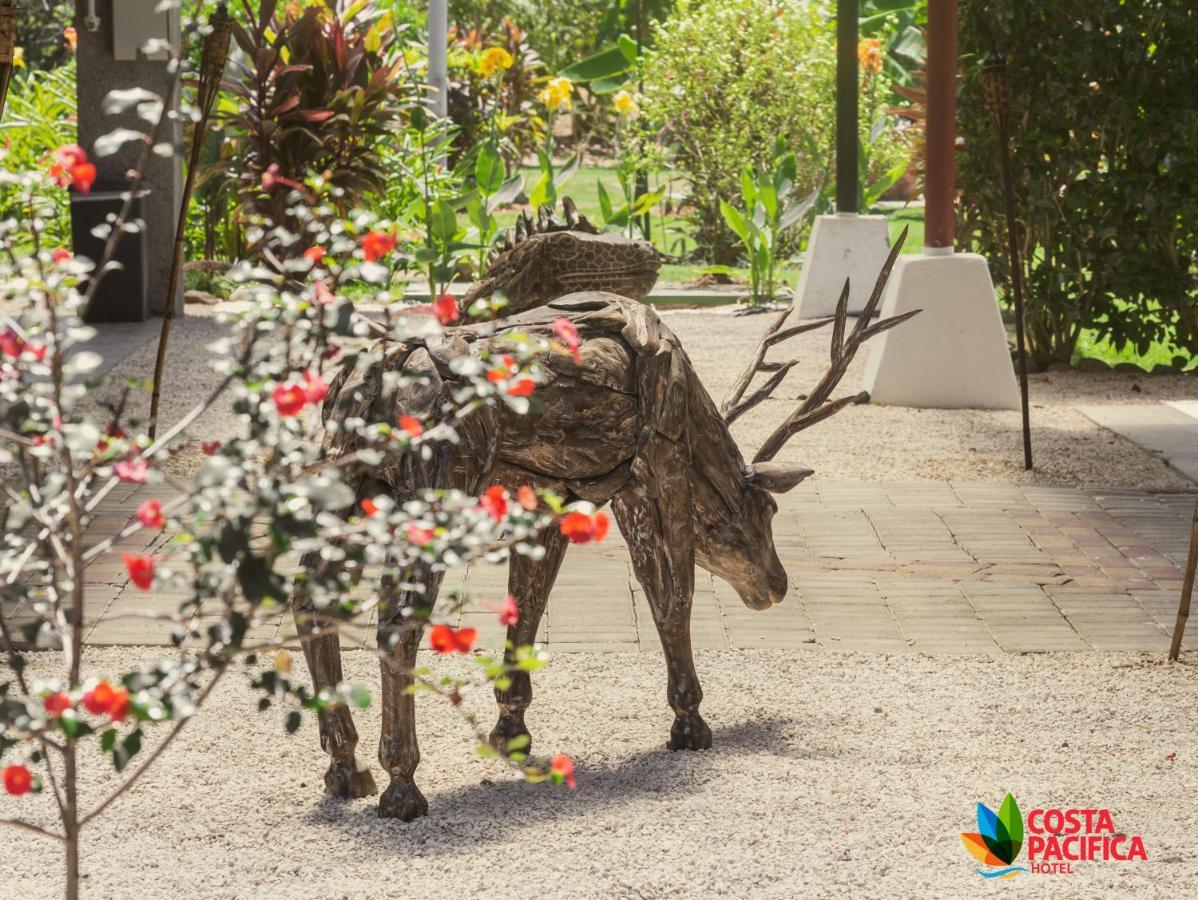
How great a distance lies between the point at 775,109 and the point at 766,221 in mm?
3213

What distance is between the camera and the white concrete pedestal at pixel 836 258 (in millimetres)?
11719

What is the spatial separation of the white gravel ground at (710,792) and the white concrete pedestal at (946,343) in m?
4.24

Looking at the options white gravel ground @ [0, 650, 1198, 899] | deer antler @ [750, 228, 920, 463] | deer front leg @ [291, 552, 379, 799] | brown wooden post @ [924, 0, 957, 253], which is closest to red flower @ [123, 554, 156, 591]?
deer front leg @ [291, 552, 379, 799]

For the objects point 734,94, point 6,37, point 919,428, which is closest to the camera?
point 6,37

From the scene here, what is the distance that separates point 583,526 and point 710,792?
1676 mm

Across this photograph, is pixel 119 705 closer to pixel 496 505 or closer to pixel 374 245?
pixel 496 505

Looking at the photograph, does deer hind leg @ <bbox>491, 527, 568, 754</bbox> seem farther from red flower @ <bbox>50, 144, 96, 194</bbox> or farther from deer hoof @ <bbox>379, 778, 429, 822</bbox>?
red flower @ <bbox>50, 144, 96, 194</bbox>

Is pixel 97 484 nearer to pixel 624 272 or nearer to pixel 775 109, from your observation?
pixel 624 272

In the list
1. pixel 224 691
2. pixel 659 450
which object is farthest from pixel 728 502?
pixel 224 691

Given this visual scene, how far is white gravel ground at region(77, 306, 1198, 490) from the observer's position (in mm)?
7391

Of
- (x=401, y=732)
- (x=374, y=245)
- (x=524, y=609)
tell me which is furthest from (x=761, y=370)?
(x=374, y=245)

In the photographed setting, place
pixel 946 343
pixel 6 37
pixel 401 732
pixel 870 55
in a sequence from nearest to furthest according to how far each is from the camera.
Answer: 1. pixel 401 732
2. pixel 6 37
3. pixel 946 343
4. pixel 870 55

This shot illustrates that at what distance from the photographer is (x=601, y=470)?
3.79 metres

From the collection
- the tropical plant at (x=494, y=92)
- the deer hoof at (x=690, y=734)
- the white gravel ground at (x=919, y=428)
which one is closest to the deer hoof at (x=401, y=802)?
the deer hoof at (x=690, y=734)
